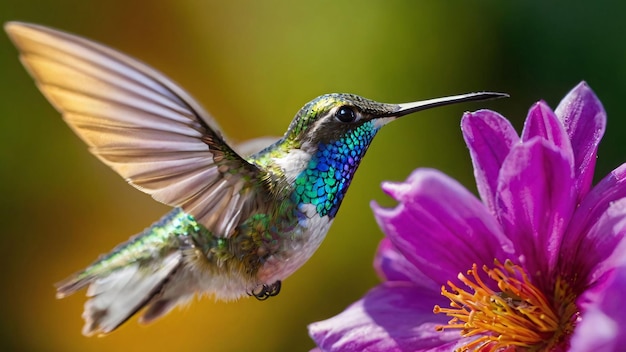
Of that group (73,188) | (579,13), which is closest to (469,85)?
(579,13)

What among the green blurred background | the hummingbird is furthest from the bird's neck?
the green blurred background

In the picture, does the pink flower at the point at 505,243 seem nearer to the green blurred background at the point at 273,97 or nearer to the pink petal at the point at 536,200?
the pink petal at the point at 536,200

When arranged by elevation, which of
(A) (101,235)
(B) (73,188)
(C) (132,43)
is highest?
(C) (132,43)

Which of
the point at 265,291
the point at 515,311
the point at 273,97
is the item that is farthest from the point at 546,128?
the point at 273,97

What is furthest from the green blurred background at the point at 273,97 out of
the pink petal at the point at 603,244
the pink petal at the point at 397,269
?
the pink petal at the point at 603,244

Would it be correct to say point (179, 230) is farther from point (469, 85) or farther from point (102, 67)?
point (469, 85)

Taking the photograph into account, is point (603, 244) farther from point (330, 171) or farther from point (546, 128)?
point (330, 171)
